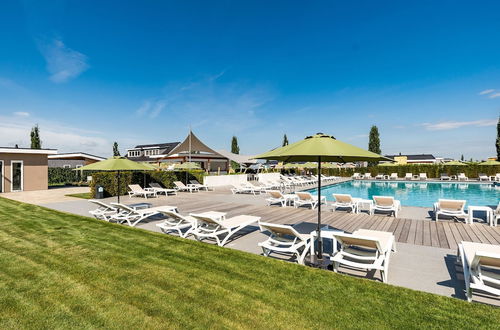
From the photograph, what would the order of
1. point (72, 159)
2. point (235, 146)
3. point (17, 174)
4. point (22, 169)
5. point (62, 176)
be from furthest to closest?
1. point (235, 146)
2. point (72, 159)
3. point (62, 176)
4. point (22, 169)
5. point (17, 174)

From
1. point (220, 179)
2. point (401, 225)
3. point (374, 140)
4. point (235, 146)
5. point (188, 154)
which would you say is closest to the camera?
point (401, 225)

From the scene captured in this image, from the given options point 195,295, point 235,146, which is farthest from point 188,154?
point 235,146

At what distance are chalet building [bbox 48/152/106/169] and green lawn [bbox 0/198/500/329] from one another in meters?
25.8

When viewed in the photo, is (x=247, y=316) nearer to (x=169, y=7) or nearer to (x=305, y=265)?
(x=305, y=265)

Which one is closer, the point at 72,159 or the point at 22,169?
the point at 22,169

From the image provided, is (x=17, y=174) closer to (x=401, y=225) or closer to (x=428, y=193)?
(x=401, y=225)

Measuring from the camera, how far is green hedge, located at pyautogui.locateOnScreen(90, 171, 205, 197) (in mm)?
14328

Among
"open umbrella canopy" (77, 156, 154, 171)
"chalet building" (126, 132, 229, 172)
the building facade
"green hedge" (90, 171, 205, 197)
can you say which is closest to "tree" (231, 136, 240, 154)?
"chalet building" (126, 132, 229, 172)

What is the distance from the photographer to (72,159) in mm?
28406

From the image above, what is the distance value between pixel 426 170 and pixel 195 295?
37.3m

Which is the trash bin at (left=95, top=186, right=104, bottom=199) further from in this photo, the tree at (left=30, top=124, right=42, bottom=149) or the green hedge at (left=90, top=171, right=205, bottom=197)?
the tree at (left=30, top=124, right=42, bottom=149)

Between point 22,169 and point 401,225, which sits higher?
point 22,169

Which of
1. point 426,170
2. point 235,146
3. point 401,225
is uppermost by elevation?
point 235,146

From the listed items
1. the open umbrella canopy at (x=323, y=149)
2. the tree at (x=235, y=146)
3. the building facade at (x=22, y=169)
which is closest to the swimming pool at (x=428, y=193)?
the open umbrella canopy at (x=323, y=149)
